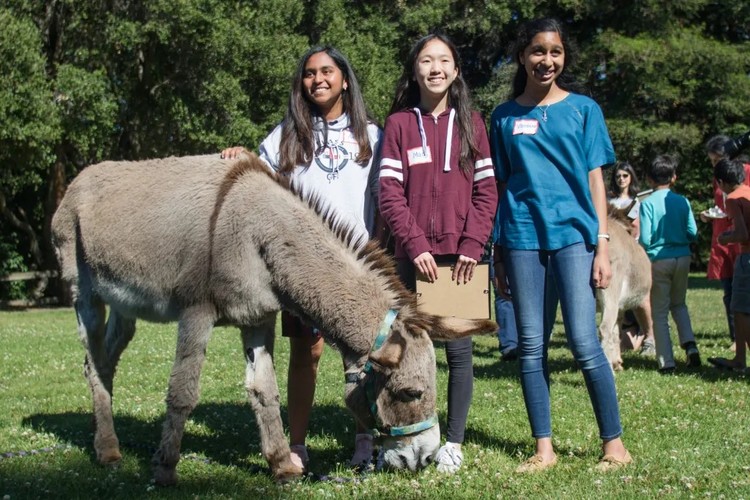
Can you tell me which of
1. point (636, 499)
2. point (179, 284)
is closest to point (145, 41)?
point (179, 284)

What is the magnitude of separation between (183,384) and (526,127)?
2526mm

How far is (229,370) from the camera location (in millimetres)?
9141

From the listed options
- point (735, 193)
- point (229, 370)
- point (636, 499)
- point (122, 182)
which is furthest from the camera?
point (229, 370)

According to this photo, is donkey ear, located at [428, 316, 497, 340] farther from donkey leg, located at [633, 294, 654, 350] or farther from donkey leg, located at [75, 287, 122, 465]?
donkey leg, located at [633, 294, 654, 350]

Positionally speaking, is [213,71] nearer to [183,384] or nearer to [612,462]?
[183,384]

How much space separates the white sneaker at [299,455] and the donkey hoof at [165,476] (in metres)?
0.74

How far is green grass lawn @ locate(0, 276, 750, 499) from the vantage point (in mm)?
4445

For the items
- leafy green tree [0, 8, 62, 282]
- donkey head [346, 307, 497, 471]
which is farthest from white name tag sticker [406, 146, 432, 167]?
leafy green tree [0, 8, 62, 282]

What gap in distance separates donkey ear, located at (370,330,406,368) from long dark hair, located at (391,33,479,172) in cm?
110

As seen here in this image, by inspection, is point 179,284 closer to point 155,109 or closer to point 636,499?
point 636,499

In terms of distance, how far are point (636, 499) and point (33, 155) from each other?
643 inches

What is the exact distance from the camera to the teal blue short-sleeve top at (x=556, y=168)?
4613 millimetres

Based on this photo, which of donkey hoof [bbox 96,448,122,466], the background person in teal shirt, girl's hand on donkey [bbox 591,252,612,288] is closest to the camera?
girl's hand on donkey [bbox 591,252,612,288]

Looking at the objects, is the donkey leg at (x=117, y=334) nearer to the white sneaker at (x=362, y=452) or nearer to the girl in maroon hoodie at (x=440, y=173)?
the white sneaker at (x=362, y=452)
